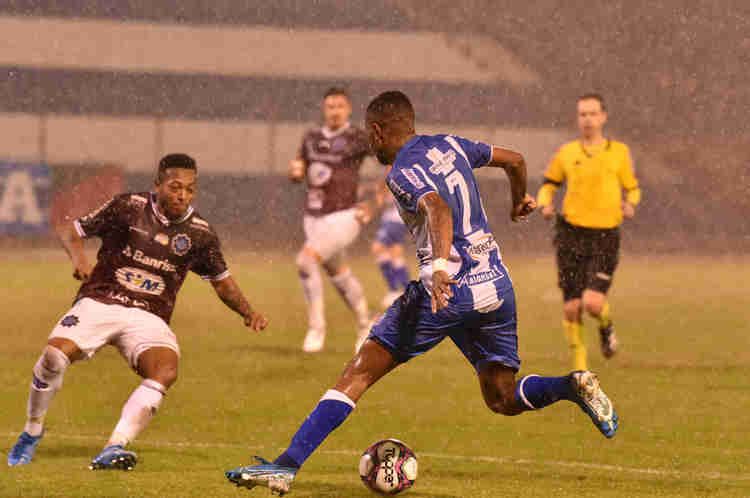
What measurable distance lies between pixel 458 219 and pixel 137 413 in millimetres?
2033

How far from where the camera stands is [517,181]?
24.4 feet

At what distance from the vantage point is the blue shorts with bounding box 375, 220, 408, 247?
17922mm

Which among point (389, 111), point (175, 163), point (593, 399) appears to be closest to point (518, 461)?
point (593, 399)

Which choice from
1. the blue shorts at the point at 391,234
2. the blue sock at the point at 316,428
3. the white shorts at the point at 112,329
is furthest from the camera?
the blue shorts at the point at 391,234

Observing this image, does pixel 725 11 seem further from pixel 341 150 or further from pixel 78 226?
pixel 78 226

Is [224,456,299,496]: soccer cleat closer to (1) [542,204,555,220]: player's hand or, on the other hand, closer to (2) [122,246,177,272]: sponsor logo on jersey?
(2) [122,246,177,272]: sponsor logo on jersey

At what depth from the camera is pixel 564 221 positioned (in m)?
11.7

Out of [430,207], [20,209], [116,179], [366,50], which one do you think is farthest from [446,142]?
[366,50]

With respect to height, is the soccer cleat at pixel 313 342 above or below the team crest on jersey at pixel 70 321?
below

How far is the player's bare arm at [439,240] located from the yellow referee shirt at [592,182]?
4.84m

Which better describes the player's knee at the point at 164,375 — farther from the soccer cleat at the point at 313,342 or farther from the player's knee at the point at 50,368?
the soccer cleat at the point at 313,342

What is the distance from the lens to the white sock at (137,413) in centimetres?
753

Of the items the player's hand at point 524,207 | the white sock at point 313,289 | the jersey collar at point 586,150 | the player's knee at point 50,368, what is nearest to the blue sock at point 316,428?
the player's hand at point 524,207

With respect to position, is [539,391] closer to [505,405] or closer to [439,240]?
[505,405]
